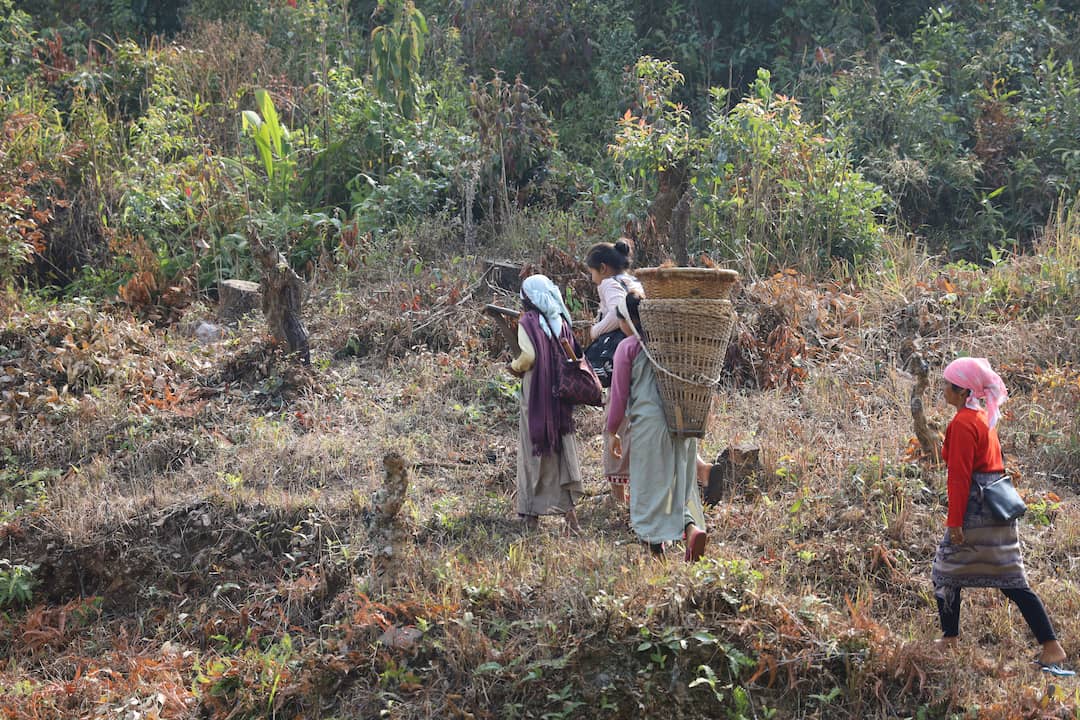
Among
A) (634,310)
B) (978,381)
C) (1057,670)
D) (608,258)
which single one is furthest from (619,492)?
(1057,670)

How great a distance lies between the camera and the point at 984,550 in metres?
4.65

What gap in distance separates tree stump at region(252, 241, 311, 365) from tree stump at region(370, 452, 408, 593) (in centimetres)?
305

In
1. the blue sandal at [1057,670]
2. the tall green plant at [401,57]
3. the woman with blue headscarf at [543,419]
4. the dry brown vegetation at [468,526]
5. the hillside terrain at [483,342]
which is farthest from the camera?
the tall green plant at [401,57]

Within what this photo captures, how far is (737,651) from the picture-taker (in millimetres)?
4812

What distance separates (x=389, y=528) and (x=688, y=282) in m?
1.97

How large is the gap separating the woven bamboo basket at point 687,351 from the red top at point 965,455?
3.91 feet

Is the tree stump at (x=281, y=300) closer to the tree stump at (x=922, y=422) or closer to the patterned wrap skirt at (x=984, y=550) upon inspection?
the tree stump at (x=922, y=422)

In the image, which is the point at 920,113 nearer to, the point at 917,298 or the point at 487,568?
the point at 917,298

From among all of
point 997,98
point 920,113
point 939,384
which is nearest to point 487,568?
point 939,384

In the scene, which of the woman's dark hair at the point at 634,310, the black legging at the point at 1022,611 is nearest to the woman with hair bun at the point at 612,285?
the woman's dark hair at the point at 634,310

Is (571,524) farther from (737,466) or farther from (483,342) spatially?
(483,342)

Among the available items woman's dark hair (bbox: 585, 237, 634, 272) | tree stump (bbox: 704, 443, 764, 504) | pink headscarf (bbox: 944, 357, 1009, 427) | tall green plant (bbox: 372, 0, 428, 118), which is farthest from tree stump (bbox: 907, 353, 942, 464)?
tall green plant (bbox: 372, 0, 428, 118)

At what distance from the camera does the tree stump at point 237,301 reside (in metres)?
9.59

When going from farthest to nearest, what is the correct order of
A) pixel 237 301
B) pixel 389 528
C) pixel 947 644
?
1. pixel 237 301
2. pixel 389 528
3. pixel 947 644
